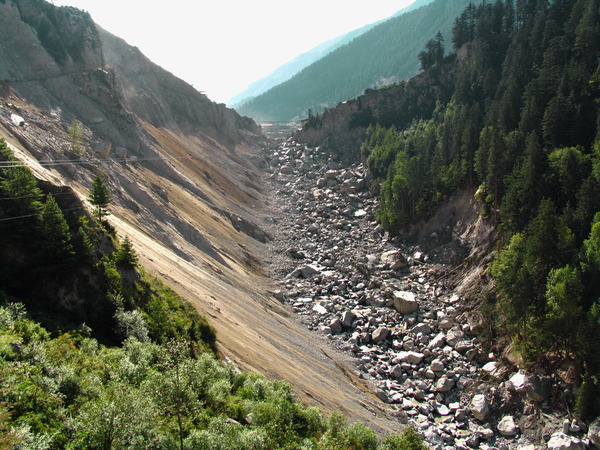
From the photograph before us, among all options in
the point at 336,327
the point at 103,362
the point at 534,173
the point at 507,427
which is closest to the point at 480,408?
the point at 507,427

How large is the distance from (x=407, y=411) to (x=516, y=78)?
194 feet

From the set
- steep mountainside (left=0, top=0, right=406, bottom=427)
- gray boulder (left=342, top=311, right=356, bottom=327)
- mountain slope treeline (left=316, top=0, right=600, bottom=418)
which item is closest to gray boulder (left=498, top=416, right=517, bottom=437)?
mountain slope treeline (left=316, top=0, right=600, bottom=418)

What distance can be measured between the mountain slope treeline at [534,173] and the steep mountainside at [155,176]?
14.6m

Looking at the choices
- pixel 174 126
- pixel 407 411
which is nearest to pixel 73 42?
pixel 174 126

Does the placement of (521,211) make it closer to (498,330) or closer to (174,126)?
(498,330)

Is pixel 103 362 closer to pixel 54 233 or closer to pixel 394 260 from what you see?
pixel 54 233

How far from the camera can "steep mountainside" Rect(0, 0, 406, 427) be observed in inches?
1061

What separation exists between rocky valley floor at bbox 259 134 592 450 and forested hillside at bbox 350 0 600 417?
297cm

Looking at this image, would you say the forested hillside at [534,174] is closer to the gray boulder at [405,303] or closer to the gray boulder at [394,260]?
the gray boulder at [405,303]

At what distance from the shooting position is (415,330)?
36.8 meters

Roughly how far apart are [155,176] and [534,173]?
159 ft

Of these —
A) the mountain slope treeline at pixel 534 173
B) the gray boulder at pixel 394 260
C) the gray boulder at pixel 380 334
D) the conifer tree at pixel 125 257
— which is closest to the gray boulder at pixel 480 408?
the mountain slope treeline at pixel 534 173

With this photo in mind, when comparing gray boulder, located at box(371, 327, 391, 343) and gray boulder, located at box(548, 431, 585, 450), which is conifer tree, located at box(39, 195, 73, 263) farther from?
gray boulder, located at box(548, 431, 585, 450)

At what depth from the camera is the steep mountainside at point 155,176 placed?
26.9m
